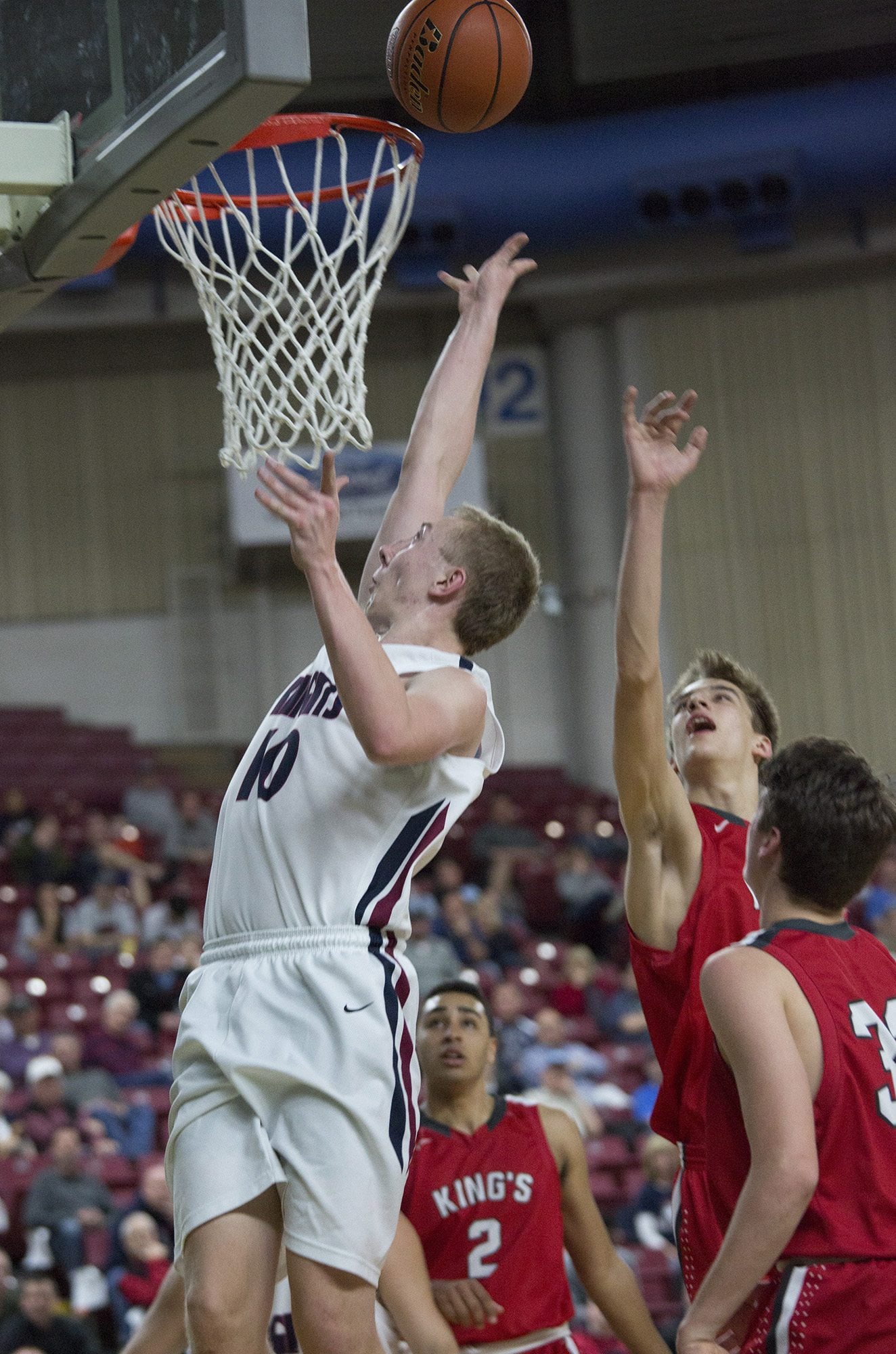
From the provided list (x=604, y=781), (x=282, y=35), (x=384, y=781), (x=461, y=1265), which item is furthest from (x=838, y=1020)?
(x=604, y=781)

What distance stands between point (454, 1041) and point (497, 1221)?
1.61ft

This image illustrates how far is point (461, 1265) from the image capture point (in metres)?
4.40

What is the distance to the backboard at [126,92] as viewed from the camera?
2680 millimetres

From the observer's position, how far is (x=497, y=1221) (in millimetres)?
4426

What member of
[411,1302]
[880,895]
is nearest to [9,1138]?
[411,1302]

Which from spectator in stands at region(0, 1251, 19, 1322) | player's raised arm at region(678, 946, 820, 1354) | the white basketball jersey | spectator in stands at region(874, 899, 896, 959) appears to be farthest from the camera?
spectator in stands at region(874, 899, 896, 959)

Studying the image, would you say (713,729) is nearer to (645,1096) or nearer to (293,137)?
(293,137)

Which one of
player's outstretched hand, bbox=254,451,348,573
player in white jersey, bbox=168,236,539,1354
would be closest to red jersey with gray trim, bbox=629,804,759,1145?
player in white jersey, bbox=168,236,539,1354

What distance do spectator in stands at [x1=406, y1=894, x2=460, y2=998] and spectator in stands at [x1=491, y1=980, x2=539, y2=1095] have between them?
344mm

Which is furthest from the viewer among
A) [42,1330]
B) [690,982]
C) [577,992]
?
[577,992]

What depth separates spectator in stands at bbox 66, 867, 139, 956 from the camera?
11.9 metres

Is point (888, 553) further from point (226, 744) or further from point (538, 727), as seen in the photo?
point (226, 744)

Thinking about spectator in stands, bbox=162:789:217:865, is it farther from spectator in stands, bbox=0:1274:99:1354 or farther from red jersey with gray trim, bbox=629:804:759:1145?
red jersey with gray trim, bbox=629:804:759:1145

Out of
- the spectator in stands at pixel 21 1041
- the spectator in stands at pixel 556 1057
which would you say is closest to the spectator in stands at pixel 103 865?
the spectator in stands at pixel 21 1041
